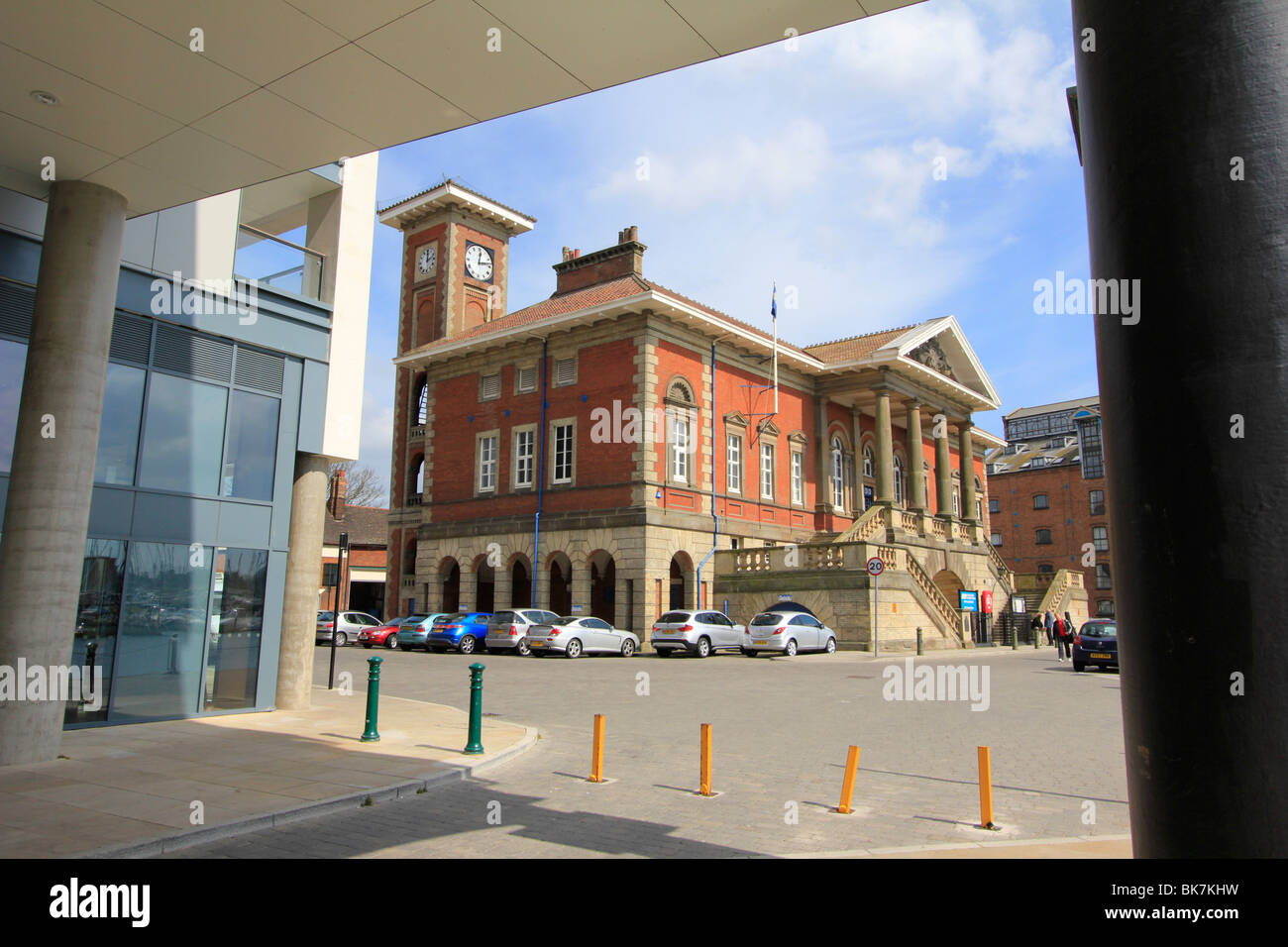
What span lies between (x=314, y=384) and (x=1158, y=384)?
45.4 feet

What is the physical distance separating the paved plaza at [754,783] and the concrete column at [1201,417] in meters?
3.89

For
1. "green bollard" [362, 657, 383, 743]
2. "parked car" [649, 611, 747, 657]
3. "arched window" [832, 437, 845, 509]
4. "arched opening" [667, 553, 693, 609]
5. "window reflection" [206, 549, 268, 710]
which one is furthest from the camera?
"arched window" [832, 437, 845, 509]

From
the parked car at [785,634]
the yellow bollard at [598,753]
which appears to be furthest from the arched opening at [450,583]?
the yellow bollard at [598,753]

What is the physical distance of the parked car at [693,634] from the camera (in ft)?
89.6

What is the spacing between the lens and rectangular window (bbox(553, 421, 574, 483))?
34781 mm

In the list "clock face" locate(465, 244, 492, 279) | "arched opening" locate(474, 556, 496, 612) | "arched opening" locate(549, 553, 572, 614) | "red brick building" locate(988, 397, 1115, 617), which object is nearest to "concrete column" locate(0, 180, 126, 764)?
"arched opening" locate(549, 553, 572, 614)

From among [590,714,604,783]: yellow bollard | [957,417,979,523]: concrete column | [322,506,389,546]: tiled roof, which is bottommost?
[590,714,604,783]: yellow bollard

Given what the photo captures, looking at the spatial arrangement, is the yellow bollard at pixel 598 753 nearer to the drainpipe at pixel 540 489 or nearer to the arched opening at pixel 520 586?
the drainpipe at pixel 540 489

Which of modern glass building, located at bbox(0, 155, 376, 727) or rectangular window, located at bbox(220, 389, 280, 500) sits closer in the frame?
modern glass building, located at bbox(0, 155, 376, 727)

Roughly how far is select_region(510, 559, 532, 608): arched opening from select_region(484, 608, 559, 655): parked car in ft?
29.9

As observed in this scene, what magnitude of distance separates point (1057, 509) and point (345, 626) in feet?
188

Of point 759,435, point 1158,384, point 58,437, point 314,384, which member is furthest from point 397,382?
point 1158,384

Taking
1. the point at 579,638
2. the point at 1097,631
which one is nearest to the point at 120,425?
the point at 579,638

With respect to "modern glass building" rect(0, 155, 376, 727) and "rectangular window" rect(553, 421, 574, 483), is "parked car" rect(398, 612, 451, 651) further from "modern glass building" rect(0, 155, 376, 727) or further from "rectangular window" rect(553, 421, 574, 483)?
"modern glass building" rect(0, 155, 376, 727)
